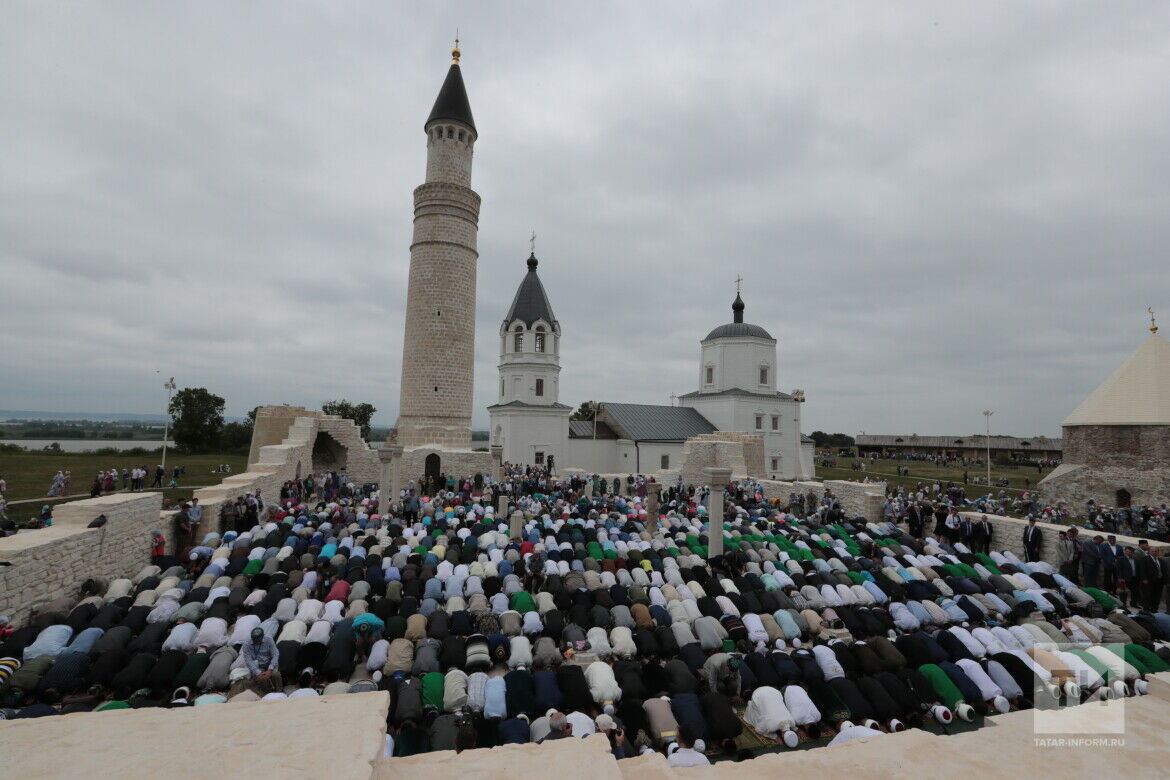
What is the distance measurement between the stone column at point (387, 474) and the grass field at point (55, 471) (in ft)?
37.4

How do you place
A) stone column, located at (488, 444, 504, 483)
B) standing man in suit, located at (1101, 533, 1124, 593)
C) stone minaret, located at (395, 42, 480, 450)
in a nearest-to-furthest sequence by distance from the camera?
standing man in suit, located at (1101, 533, 1124, 593) → stone column, located at (488, 444, 504, 483) → stone minaret, located at (395, 42, 480, 450)

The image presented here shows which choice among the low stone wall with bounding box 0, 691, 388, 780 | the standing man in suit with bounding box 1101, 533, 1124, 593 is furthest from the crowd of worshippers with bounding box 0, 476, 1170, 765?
the low stone wall with bounding box 0, 691, 388, 780

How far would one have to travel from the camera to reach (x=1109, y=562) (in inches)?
478

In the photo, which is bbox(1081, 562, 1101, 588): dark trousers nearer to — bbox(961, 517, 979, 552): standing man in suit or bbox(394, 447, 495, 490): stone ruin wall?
bbox(961, 517, 979, 552): standing man in suit

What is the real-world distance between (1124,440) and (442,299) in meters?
34.4

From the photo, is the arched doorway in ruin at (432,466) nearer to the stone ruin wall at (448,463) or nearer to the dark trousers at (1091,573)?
the stone ruin wall at (448,463)

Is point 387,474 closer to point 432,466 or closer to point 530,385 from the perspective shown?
point 432,466

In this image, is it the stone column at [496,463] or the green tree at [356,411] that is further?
the green tree at [356,411]

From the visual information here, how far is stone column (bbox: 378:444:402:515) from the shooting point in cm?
1782

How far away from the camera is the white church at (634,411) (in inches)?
1387

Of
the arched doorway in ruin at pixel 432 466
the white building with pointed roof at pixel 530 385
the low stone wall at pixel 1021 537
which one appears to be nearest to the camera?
the low stone wall at pixel 1021 537

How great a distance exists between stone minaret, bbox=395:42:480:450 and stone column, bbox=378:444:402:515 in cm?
801

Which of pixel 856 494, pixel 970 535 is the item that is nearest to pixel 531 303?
pixel 856 494

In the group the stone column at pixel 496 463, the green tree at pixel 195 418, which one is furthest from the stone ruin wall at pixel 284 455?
the green tree at pixel 195 418
